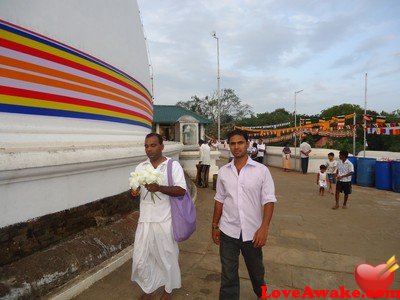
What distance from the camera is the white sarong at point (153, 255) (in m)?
3.11

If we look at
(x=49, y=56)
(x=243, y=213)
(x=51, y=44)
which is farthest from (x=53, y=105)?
(x=243, y=213)

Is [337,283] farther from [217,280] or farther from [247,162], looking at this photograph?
[247,162]

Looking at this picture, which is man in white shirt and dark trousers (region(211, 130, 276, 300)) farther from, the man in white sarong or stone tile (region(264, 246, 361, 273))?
stone tile (region(264, 246, 361, 273))

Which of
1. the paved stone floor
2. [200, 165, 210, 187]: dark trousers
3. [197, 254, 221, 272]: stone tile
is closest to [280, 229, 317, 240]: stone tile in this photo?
the paved stone floor

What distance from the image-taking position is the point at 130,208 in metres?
4.80

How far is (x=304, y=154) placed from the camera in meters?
14.2

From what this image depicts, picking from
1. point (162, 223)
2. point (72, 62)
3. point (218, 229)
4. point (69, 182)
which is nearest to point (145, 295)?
point (162, 223)

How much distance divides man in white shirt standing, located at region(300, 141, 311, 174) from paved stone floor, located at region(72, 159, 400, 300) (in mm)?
5598

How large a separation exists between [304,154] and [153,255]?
12040mm

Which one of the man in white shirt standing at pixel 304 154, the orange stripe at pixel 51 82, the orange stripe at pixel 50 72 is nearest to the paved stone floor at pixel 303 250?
the orange stripe at pixel 51 82

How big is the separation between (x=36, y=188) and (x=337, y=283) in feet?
10.6

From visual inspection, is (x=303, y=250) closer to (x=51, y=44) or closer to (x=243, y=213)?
(x=243, y=213)

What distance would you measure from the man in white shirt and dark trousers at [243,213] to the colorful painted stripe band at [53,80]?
2.04 meters

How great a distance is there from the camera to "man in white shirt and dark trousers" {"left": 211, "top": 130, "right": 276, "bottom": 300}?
289 centimetres
